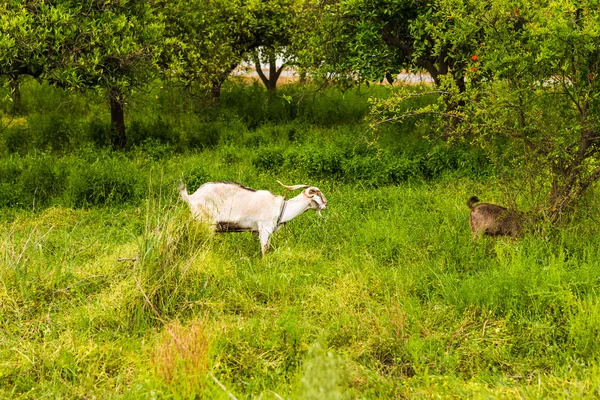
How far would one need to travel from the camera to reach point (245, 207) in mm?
6871

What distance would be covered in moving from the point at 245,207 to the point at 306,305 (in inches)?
64.8

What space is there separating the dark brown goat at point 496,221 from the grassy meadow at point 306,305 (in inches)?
5.4

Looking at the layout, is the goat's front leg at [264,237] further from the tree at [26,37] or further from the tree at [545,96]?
the tree at [26,37]

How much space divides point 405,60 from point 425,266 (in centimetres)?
673

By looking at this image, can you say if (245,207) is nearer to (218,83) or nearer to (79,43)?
(79,43)

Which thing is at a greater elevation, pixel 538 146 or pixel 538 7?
pixel 538 7

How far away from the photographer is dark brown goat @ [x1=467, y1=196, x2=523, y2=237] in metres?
6.80

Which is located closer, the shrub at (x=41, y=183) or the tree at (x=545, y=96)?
the tree at (x=545, y=96)

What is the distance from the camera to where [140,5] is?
35.2 ft

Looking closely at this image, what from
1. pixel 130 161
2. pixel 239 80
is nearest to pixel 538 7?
pixel 130 161

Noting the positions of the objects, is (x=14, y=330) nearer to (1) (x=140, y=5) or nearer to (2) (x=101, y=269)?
(2) (x=101, y=269)

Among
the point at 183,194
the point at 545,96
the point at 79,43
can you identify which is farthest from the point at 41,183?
the point at 545,96

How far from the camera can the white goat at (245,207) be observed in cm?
684

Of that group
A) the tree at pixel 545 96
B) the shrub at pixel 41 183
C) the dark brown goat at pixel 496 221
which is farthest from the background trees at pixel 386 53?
the shrub at pixel 41 183
